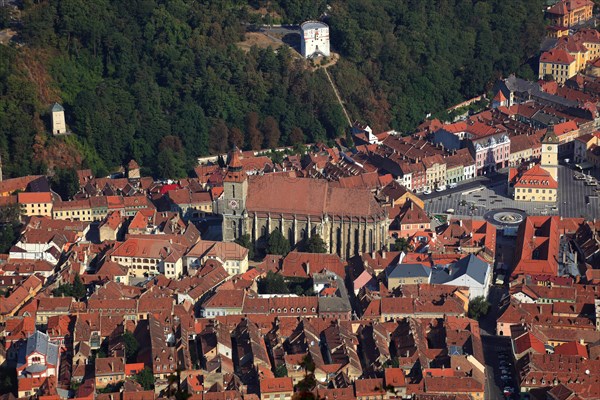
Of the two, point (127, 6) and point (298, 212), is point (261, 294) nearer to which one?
point (298, 212)

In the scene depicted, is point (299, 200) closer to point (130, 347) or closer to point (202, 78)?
point (130, 347)

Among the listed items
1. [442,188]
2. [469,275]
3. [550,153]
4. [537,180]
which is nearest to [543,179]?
[537,180]

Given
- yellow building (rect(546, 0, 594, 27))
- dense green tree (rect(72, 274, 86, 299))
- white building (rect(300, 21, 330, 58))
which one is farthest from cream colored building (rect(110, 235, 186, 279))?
yellow building (rect(546, 0, 594, 27))

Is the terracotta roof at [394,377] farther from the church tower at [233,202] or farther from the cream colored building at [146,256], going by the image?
the church tower at [233,202]

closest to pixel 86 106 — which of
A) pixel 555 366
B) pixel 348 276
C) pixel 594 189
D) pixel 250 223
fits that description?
pixel 250 223

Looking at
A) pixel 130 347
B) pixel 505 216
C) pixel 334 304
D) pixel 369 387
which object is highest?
pixel 505 216

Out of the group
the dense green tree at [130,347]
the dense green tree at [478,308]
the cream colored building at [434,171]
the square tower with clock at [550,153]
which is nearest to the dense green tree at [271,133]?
the cream colored building at [434,171]
